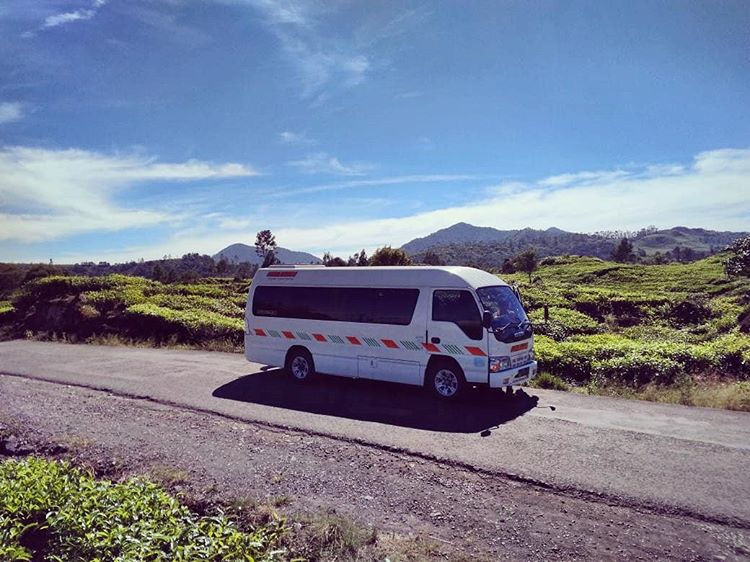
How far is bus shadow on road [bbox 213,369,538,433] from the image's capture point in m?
9.52

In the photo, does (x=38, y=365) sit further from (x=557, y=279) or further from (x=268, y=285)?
(x=557, y=279)

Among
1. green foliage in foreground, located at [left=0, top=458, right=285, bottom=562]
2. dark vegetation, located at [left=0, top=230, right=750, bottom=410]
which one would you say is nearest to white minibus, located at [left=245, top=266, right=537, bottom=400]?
dark vegetation, located at [left=0, top=230, right=750, bottom=410]

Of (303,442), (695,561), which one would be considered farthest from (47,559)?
(695,561)

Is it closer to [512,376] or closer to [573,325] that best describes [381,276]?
[512,376]

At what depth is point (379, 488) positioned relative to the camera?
673cm

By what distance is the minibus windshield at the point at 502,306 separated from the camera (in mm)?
10461

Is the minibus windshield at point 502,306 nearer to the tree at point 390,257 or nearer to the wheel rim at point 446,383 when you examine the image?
the wheel rim at point 446,383

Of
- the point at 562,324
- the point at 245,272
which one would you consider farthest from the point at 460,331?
the point at 245,272

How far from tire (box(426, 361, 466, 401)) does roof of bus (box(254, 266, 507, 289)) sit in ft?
5.53

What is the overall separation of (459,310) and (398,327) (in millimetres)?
1437

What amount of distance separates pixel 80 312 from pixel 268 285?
15.6 meters

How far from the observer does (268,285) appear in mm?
13750

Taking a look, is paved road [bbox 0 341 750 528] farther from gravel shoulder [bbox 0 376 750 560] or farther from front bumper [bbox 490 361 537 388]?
front bumper [bbox 490 361 537 388]

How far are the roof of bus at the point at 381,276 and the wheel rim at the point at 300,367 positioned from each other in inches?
76.0
